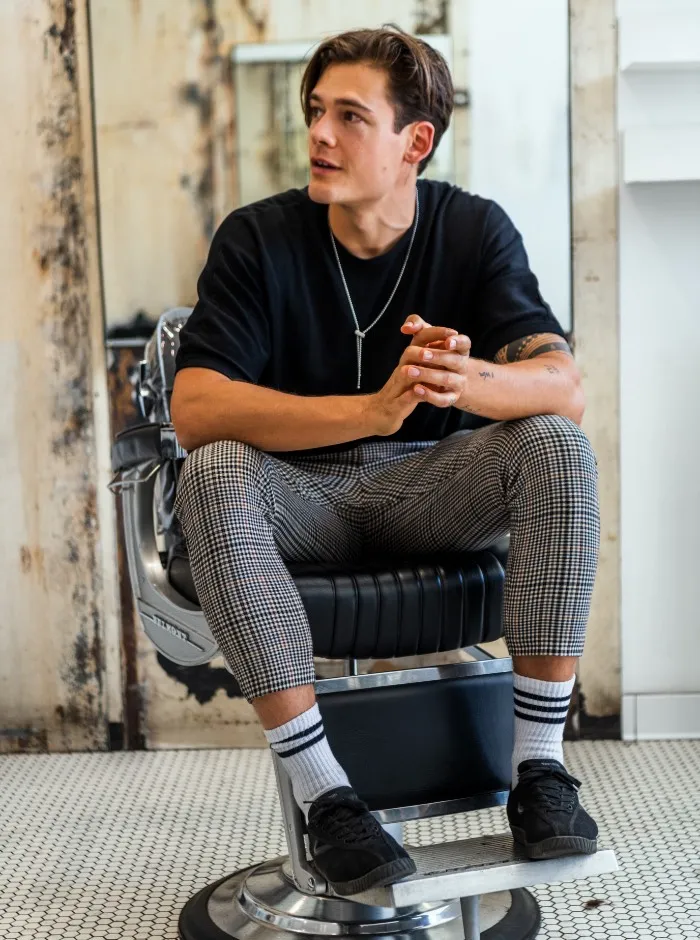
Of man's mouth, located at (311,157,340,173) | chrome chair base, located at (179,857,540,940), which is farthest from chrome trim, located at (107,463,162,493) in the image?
chrome chair base, located at (179,857,540,940)

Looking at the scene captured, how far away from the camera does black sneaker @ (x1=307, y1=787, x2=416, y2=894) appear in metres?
1.30

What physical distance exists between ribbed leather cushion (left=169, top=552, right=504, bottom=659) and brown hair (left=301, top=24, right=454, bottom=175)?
2.52ft

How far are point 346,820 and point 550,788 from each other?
10.4 inches

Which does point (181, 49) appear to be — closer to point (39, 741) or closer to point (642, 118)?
point (642, 118)

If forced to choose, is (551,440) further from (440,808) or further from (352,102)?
(352,102)

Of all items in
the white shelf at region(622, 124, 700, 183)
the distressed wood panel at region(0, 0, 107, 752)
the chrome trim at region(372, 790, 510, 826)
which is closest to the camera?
the chrome trim at region(372, 790, 510, 826)

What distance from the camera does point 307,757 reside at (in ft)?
4.64

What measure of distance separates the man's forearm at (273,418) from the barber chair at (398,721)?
183mm

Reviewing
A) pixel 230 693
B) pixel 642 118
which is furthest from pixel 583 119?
pixel 230 693

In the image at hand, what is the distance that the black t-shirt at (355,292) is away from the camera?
68.8 inches

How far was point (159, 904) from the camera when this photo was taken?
1787 millimetres

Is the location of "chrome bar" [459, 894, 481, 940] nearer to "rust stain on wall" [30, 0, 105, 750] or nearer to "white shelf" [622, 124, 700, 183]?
"rust stain on wall" [30, 0, 105, 750]

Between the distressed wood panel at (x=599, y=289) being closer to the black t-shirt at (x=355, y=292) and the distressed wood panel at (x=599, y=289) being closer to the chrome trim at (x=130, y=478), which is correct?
the black t-shirt at (x=355, y=292)

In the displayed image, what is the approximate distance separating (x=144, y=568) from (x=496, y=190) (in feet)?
4.39
